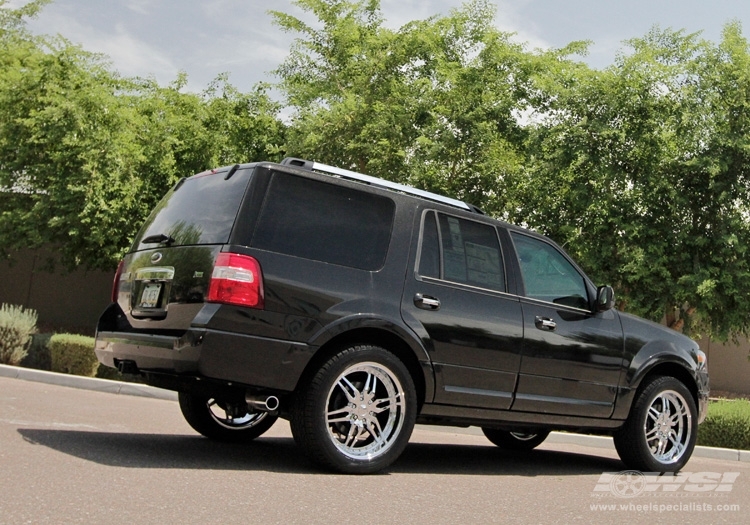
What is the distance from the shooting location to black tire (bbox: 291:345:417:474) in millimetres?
5691

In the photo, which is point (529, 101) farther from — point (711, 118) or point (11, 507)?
point (11, 507)

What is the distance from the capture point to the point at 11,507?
13.6 ft

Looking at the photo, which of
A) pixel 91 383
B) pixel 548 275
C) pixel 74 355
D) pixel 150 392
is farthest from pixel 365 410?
pixel 74 355

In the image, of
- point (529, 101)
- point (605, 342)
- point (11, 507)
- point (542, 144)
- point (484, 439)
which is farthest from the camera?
point (529, 101)

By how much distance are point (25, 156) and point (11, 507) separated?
21.3 m

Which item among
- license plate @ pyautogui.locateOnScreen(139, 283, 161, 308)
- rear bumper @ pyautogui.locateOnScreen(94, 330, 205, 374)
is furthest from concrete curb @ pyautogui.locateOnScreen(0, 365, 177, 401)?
license plate @ pyautogui.locateOnScreen(139, 283, 161, 308)

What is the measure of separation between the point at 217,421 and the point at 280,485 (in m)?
2.18

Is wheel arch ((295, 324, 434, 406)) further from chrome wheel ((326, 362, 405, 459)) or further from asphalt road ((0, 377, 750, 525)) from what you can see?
asphalt road ((0, 377, 750, 525))

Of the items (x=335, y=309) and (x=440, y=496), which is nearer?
(x=440, y=496)

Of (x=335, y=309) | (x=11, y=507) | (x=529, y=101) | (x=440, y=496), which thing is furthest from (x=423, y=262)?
(x=529, y=101)

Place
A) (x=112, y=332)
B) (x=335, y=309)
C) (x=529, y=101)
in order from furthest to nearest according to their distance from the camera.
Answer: (x=529, y=101), (x=112, y=332), (x=335, y=309)

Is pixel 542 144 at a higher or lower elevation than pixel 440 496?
higher

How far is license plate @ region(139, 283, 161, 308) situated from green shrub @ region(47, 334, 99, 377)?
8929mm

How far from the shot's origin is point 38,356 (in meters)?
15.7
